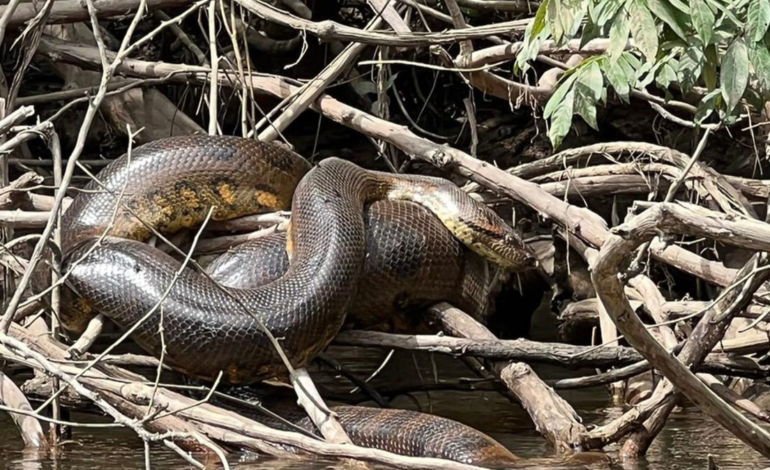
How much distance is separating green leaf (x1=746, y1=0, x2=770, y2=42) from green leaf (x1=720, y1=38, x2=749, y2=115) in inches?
2.9

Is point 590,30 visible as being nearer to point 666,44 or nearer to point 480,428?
point 666,44

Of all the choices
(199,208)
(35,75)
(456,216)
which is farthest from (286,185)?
(35,75)

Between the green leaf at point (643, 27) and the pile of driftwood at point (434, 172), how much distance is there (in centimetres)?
43

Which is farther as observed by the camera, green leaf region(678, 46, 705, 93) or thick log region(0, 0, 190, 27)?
thick log region(0, 0, 190, 27)

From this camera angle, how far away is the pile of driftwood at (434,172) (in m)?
4.50

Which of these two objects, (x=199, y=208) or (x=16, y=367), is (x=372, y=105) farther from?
(x=16, y=367)

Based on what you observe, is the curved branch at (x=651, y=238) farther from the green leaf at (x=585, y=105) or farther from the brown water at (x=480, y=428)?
the brown water at (x=480, y=428)

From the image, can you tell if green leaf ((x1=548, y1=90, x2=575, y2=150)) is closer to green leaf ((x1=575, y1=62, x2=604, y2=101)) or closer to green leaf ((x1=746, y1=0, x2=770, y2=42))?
green leaf ((x1=575, y1=62, x2=604, y2=101))

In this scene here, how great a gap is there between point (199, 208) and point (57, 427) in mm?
1278

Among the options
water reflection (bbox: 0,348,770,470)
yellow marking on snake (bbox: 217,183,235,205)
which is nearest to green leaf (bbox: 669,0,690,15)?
water reflection (bbox: 0,348,770,470)

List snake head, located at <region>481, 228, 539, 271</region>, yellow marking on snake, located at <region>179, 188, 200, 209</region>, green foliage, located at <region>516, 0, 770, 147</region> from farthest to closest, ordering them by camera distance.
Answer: snake head, located at <region>481, 228, 539, 271</region>
yellow marking on snake, located at <region>179, 188, 200, 209</region>
green foliage, located at <region>516, 0, 770, 147</region>

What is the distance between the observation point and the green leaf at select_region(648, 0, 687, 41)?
350 centimetres

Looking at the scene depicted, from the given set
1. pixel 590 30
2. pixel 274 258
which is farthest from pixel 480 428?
pixel 590 30

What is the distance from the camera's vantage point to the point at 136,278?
5.55m
